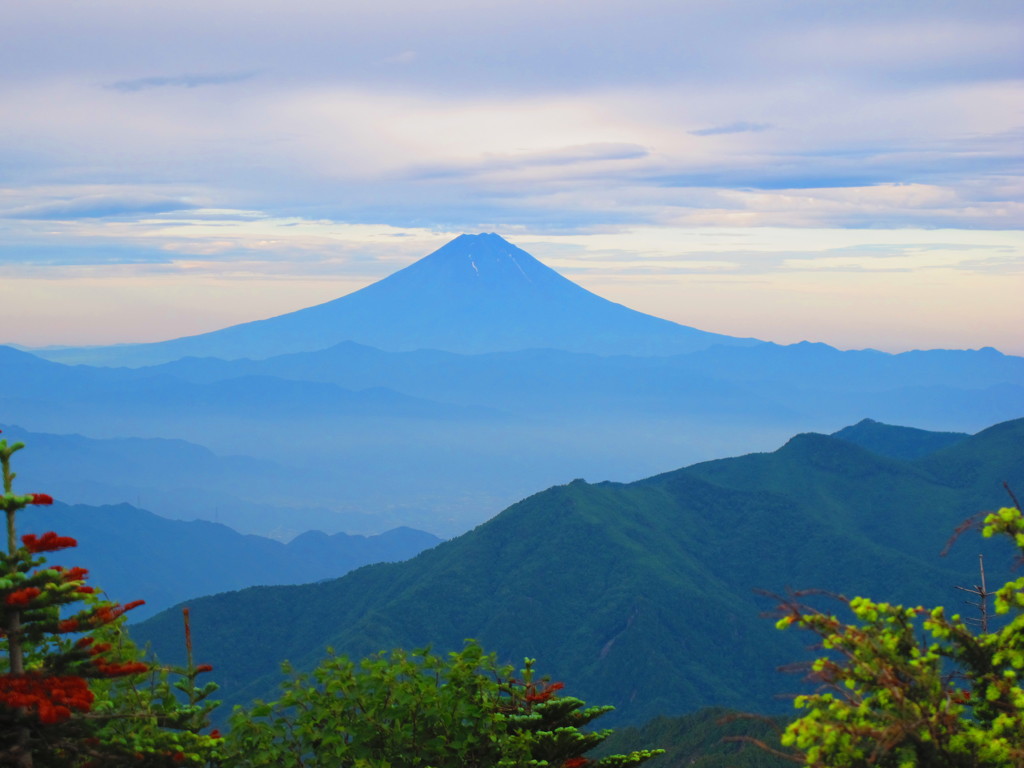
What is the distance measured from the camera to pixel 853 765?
11.1 metres

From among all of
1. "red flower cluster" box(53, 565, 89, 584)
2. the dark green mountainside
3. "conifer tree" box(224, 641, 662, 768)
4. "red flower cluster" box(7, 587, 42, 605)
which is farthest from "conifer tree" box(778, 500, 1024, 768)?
the dark green mountainside

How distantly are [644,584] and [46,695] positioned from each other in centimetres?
14366

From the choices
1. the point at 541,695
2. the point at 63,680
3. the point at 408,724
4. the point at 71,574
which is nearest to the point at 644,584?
the point at 541,695

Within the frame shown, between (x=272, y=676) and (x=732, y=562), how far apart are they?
82.7 metres

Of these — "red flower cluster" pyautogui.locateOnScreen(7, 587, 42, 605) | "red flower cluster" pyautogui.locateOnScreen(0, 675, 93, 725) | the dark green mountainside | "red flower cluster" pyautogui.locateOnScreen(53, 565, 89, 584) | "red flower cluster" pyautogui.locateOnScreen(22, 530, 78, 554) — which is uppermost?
"red flower cluster" pyautogui.locateOnScreen(22, 530, 78, 554)

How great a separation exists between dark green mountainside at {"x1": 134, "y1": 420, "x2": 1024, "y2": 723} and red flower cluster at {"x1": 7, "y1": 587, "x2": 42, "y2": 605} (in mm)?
114116

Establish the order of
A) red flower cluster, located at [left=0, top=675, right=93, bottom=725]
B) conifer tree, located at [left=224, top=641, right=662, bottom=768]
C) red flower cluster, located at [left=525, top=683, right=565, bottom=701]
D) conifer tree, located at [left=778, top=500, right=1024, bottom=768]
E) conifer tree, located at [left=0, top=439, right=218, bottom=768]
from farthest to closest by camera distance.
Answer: red flower cluster, located at [left=525, top=683, right=565, bottom=701], conifer tree, located at [left=224, top=641, right=662, bottom=768], conifer tree, located at [left=0, top=439, right=218, bottom=768], red flower cluster, located at [left=0, top=675, right=93, bottom=725], conifer tree, located at [left=778, top=500, right=1024, bottom=768]

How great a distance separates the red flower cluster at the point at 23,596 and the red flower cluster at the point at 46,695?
49.0 inches

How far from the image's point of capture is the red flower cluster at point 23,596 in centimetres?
1335

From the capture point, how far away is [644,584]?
15200 centimetres

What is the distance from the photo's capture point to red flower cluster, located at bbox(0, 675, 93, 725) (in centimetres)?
1331

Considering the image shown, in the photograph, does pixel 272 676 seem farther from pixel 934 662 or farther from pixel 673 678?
pixel 934 662

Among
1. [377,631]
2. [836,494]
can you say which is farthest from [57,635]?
[836,494]

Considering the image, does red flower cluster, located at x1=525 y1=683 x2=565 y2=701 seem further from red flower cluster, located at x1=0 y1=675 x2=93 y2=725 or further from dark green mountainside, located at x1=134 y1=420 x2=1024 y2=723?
dark green mountainside, located at x1=134 y1=420 x2=1024 y2=723
